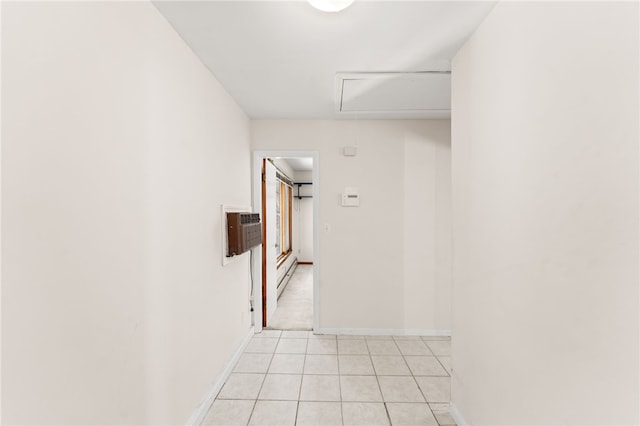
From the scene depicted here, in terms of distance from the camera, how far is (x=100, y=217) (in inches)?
42.7

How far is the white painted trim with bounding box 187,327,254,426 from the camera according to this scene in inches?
72.4

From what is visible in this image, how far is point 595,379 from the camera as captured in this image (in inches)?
34.1

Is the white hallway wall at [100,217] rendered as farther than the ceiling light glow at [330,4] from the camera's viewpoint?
No

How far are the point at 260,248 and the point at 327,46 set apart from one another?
2154 millimetres

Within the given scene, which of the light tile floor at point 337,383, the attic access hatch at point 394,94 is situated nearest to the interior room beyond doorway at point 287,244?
the light tile floor at point 337,383

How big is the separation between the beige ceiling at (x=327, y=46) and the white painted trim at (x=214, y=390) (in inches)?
88.8

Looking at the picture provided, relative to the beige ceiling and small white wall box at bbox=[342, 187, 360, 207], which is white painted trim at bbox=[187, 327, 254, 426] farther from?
the beige ceiling

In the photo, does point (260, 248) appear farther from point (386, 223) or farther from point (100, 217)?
point (100, 217)

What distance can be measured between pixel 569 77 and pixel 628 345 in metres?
0.80

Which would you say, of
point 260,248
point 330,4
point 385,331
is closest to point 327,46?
point 330,4

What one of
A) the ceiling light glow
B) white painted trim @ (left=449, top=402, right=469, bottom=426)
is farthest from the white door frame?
the ceiling light glow

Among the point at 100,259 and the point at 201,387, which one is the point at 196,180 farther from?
the point at 201,387

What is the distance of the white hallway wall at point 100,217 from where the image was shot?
0.80 meters

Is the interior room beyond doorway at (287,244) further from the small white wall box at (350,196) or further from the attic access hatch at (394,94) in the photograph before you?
the attic access hatch at (394,94)
